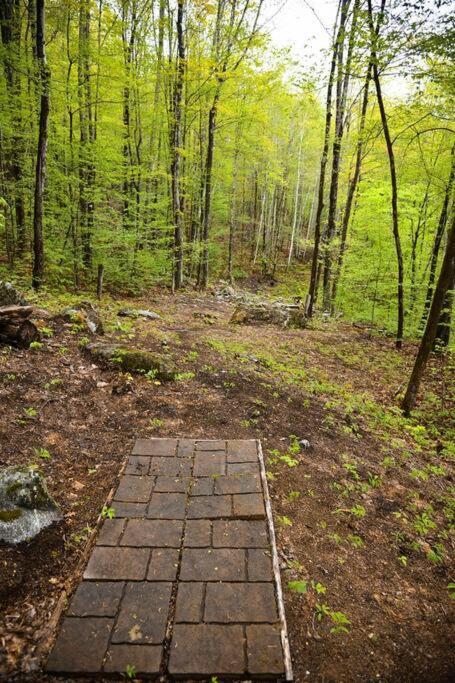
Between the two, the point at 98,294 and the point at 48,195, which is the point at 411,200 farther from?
the point at 48,195

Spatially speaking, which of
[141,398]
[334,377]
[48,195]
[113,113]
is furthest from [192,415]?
[113,113]

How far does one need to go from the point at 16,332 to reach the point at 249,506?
4.24 metres

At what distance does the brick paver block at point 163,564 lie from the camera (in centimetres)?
247

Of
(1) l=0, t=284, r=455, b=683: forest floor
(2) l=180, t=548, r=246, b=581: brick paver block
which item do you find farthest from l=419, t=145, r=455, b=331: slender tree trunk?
(2) l=180, t=548, r=246, b=581: brick paver block

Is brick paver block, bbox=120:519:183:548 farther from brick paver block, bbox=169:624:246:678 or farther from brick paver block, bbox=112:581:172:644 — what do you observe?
brick paver block, bbox=169:624:246:678

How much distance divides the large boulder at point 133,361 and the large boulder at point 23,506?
270 cm

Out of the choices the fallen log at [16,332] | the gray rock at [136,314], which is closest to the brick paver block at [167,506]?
the fallen log at [16,332]

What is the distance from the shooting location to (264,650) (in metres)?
2.07

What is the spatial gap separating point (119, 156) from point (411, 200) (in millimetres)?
A: 9595

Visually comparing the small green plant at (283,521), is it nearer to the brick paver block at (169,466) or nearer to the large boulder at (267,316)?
the brick paver block at (169,466)

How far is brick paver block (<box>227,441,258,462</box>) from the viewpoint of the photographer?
3.88 meters

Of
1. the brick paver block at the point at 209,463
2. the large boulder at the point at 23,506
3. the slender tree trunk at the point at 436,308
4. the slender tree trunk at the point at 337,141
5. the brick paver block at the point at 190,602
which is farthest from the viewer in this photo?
the slender tree trunk at the point at 337,141

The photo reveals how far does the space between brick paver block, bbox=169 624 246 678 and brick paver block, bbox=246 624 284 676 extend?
51mm

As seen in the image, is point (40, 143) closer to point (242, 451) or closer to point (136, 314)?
point (136, 314)
